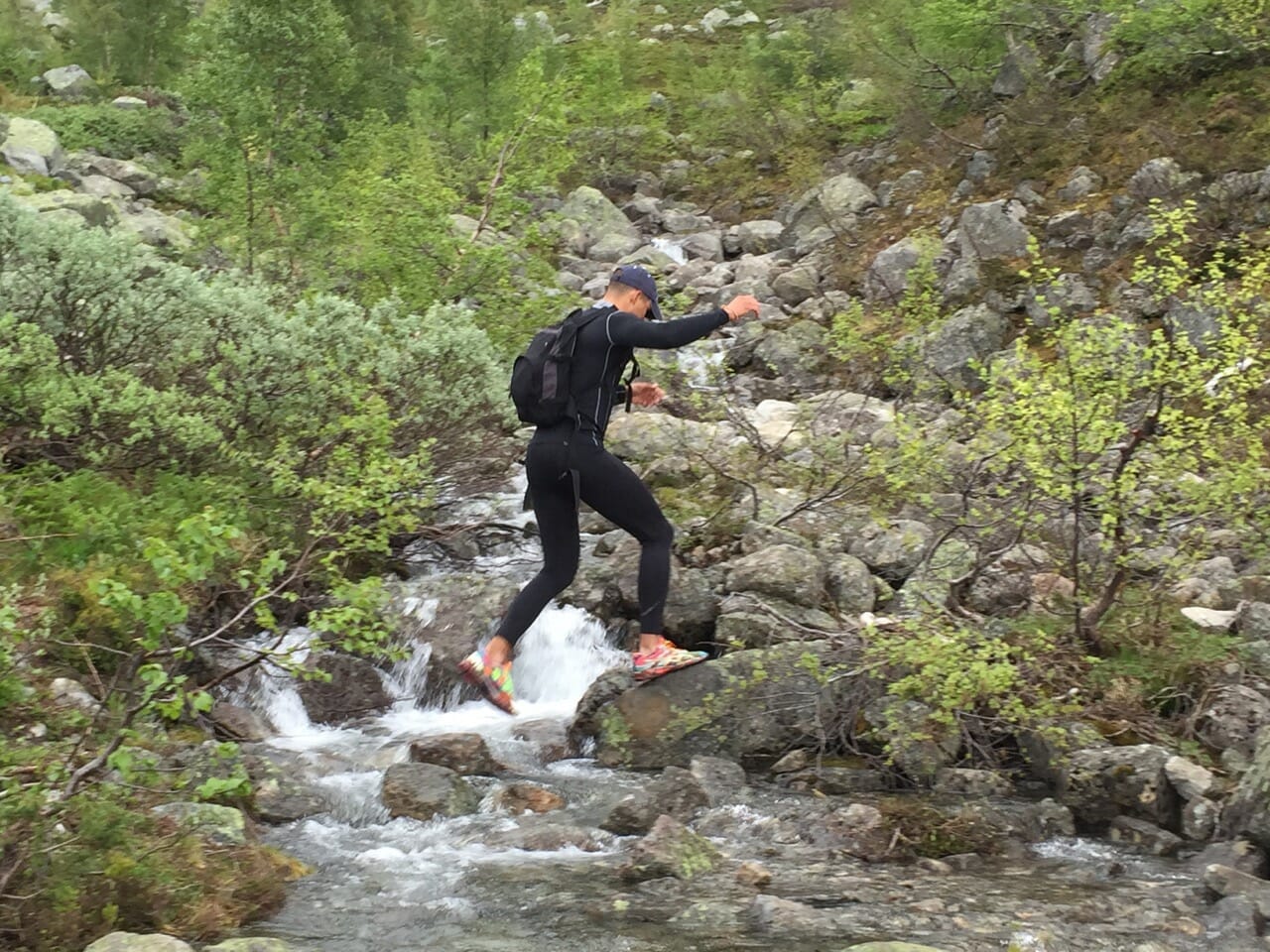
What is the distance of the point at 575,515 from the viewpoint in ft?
23.4

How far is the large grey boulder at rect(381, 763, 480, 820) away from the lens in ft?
21.4

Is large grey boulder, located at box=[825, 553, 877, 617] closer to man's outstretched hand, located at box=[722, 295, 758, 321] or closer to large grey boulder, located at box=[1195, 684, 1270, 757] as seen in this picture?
large grey boulder, located at box=[1195, 684, 1270, 757]

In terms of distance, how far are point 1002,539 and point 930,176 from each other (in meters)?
16.2

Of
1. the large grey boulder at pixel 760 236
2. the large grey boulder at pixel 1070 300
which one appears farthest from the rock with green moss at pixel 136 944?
the large grey boulder at pixel 760 236

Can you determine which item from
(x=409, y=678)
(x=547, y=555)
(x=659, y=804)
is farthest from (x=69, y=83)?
(x=659, y=804)

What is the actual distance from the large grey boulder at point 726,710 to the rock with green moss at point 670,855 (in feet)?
5.28

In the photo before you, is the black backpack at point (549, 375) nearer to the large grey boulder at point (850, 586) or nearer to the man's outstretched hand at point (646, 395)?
the man's outstretched hand at point (646, 395)

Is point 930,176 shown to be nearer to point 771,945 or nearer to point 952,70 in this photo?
point 952,70

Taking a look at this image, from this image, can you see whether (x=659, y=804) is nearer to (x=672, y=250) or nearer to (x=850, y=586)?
(x=850, y=586)

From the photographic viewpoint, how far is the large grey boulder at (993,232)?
18547 mm

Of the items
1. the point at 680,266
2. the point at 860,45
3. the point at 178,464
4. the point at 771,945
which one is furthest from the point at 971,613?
the point at 860,45

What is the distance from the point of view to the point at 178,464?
9.17m

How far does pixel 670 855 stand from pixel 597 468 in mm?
2209

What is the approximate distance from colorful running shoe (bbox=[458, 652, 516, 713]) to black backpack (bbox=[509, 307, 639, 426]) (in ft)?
4.86
